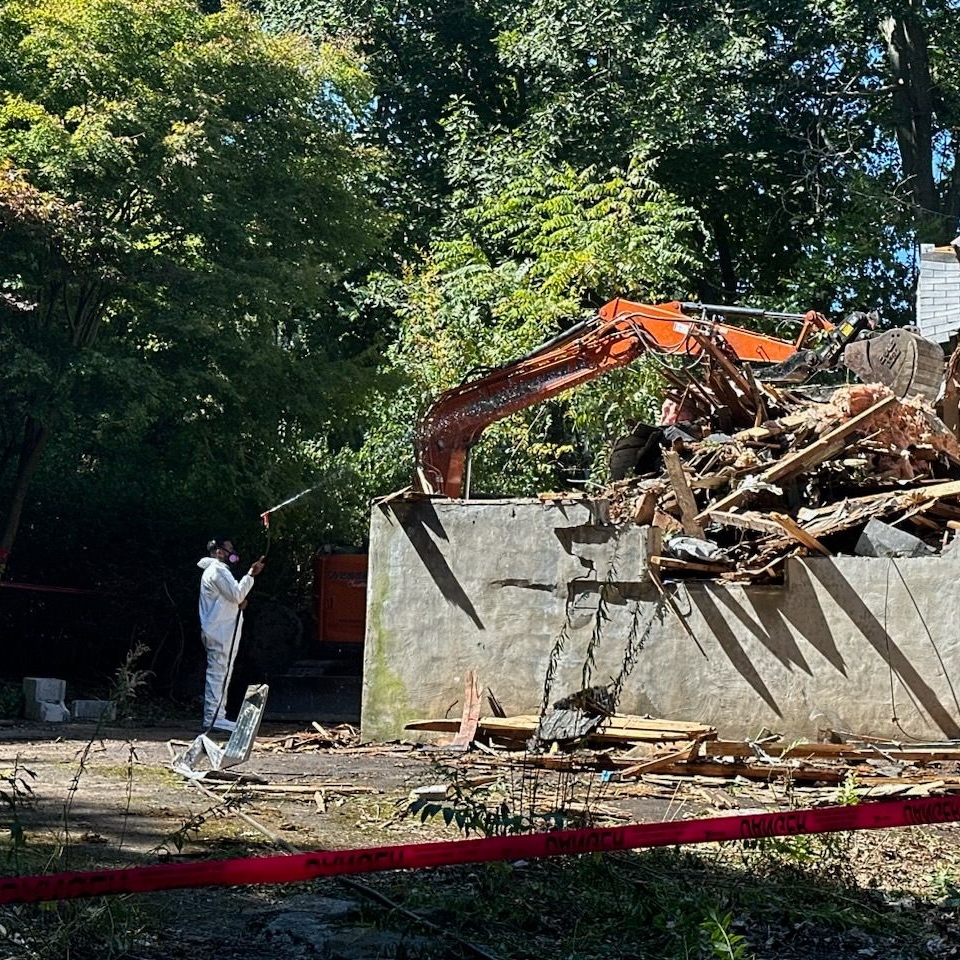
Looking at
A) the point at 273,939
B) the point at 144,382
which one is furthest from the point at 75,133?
the point at 273,939

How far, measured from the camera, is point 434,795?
9.57 metres

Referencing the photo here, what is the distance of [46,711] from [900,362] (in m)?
9.79

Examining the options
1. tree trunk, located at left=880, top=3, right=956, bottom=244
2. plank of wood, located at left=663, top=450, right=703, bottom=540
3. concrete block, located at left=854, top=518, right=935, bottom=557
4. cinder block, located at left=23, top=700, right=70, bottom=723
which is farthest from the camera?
tree trunk, located at left=880, top=3, right=956, bottom=244

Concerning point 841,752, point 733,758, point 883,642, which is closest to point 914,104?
point 883,642

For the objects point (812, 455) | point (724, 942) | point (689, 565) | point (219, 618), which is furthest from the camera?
point (219, 618)

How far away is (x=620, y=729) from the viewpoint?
1227 cm

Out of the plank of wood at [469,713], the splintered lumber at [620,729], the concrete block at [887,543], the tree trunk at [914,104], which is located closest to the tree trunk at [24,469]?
the plank of wood at [469,713]

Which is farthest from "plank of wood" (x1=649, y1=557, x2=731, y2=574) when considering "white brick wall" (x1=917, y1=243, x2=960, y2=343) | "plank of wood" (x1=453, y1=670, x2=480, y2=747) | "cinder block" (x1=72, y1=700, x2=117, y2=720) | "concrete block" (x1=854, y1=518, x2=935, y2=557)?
"cinder block" (x1=72, y1=700, x2=117, y2=720)

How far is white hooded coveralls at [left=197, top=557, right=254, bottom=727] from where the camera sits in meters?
15.4

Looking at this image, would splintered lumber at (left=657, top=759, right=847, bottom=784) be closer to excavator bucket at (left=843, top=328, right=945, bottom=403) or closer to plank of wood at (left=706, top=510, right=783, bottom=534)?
plank of wood at (left=706, top=510, right=783, bottom=534)

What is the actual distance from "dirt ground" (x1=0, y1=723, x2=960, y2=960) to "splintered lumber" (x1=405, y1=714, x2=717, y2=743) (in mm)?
441

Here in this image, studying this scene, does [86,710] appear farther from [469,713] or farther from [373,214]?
[373,214]

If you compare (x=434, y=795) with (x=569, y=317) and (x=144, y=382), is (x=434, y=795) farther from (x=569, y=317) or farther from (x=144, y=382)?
(x=569, y=317)

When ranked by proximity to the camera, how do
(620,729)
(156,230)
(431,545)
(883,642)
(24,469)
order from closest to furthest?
(883,642) → (620,729) → (431,545) → (156,230) → (24,469)
